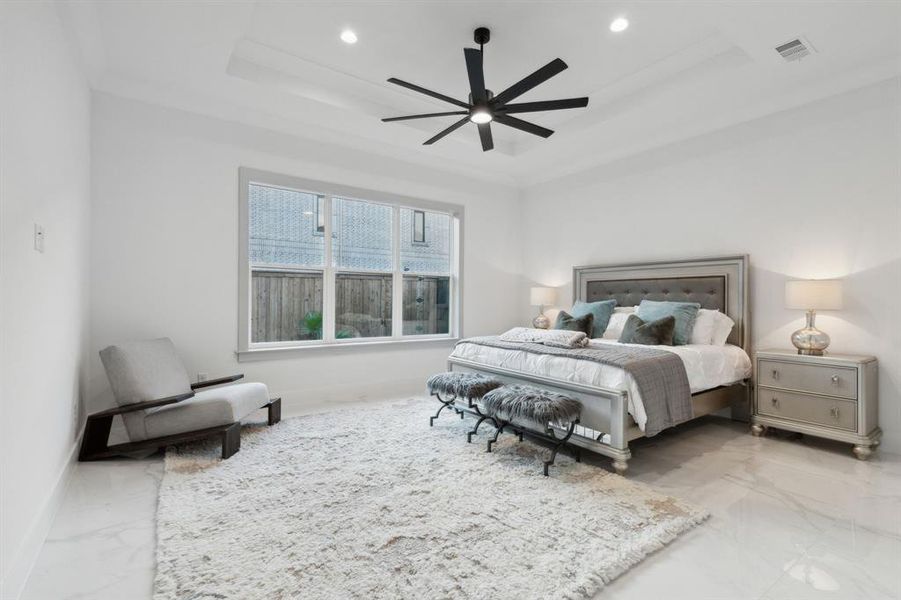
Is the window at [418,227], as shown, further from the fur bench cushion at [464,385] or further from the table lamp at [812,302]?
the table lamp at [812,302]

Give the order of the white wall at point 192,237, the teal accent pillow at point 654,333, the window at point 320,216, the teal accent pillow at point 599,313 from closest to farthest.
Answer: the white wall at point 192,237 → the teal accent pillow at point 654,333 → the teal accent pillow at point 599,313 → the window at point 320,216

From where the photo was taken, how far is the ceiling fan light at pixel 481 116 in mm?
3033

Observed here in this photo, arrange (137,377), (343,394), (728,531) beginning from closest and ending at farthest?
1. (728,531)
2. (137,377)
3. (343,394)

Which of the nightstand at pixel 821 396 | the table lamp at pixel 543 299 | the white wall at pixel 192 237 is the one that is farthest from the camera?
the table lamp at pixel 543 299

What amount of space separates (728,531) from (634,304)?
9.86 ft

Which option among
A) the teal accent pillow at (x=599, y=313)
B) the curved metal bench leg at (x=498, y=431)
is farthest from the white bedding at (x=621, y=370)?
the teal accent pillow at (x=599, y=313)

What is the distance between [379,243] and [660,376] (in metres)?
3.45

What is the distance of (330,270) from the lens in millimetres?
4742

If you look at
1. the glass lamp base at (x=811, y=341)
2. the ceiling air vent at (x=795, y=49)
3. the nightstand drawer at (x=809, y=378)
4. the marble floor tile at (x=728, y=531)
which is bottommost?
the marble floor tile at (x=728, y=531)

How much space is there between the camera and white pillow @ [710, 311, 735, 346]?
12.6 feet

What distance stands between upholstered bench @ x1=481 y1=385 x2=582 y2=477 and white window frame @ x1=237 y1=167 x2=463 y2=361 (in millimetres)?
2292

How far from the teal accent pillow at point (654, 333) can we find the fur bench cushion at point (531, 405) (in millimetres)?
1259

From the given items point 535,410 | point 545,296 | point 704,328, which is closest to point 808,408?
point 704,328

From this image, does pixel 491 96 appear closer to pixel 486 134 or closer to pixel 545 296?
pixel 486 134
